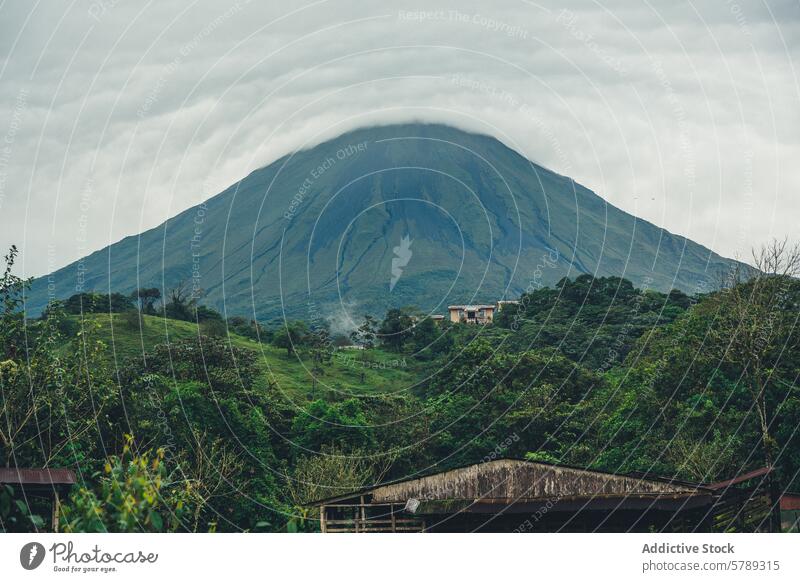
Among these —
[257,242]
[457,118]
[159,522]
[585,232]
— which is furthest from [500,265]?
[159,522]

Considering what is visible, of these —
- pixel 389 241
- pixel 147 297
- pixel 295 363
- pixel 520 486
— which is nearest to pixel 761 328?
pixel 520 486

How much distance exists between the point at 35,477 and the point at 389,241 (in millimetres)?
122583

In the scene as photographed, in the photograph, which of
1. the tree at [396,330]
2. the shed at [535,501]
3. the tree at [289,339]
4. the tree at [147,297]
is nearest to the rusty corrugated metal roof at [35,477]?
the shed at [535,501]

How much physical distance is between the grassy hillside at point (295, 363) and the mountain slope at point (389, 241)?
1587 inches

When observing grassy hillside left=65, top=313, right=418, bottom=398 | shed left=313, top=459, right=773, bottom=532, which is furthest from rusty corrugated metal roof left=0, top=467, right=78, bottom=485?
grassy hillside left=65, top=313, right=418, bottom=398

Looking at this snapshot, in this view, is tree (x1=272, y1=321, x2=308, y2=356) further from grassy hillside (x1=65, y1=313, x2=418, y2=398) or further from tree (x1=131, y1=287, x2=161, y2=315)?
tree (x1=131, y1=287, x2=161, y2=315)

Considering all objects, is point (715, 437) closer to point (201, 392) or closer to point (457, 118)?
point (201, 392)

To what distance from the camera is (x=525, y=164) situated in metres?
163

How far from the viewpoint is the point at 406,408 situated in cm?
5062

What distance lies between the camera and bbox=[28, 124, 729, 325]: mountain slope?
4840 inches

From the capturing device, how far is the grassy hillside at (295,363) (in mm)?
60406

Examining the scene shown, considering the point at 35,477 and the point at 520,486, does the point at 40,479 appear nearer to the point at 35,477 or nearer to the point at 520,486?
the point at 35,477

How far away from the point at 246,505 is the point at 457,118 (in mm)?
152657

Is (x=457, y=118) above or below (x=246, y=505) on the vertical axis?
above
